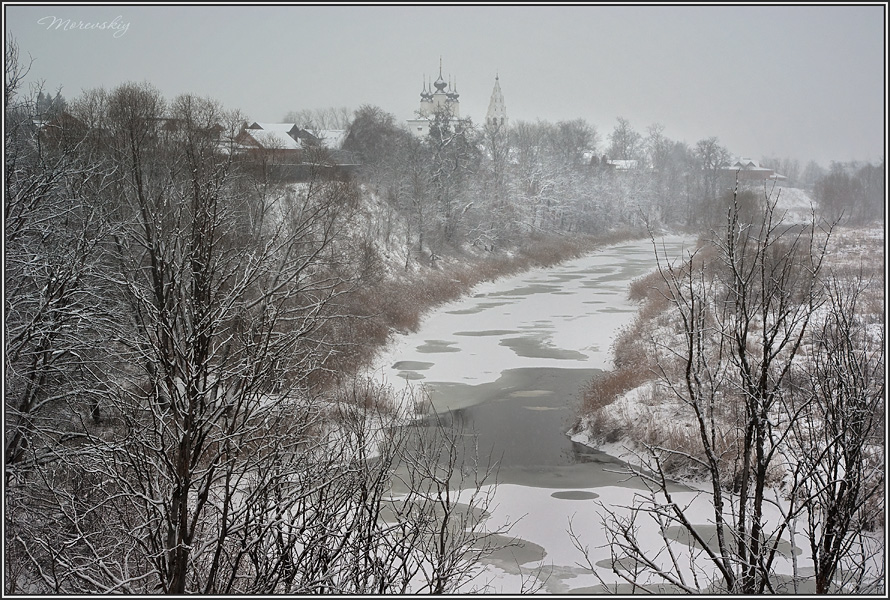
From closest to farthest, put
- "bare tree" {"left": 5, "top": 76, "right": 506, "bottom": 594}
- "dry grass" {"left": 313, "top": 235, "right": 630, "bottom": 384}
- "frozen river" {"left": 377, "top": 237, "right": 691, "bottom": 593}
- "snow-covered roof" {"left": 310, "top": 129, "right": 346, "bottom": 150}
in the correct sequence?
"bare tree" {"left": 5, "top": 76, "right": 506, "bottom": 594}
"frozen river" {"left": 377, "top": 237, "right": 691, "bottom": 593}
"dry grass" {"left": 313, "top": 235, "right": 630, "bottom": 384}
"snow-covered roof" {"left": 310, "top": 129, "right": 346, "bottom": 150}

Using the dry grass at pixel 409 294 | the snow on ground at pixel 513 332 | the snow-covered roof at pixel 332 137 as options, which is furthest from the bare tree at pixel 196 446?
the snow-covered roof at pixel 332 137

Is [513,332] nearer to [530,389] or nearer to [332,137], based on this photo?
[530,389]

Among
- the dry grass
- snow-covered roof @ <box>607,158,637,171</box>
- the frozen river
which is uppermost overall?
snow-covered roof @ <box>607,158,637,171</box>

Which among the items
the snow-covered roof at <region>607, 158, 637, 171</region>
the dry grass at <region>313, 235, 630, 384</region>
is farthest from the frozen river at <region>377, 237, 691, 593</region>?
the snow-covered roof at <region>607, 158, 637, 171</region>

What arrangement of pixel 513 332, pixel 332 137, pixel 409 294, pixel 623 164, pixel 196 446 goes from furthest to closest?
pixel 623 164 < pixel 332 137 < pixel 409 294 < pixel 513 332 < pixel 196 446

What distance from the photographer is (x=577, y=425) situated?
1411 cm

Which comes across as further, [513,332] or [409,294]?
[409,294]

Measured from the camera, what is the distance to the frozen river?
30.7 feet

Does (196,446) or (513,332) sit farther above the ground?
(196,446)

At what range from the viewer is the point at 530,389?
1700 centimetres

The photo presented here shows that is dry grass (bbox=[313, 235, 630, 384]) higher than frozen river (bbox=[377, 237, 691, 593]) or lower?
higher

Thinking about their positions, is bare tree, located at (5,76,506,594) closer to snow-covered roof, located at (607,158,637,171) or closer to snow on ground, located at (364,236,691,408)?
snow on ground, located at (364,236,691,408)

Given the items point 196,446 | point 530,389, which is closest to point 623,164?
point 530,389

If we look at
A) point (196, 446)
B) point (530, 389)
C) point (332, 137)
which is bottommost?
point (530, 389)
